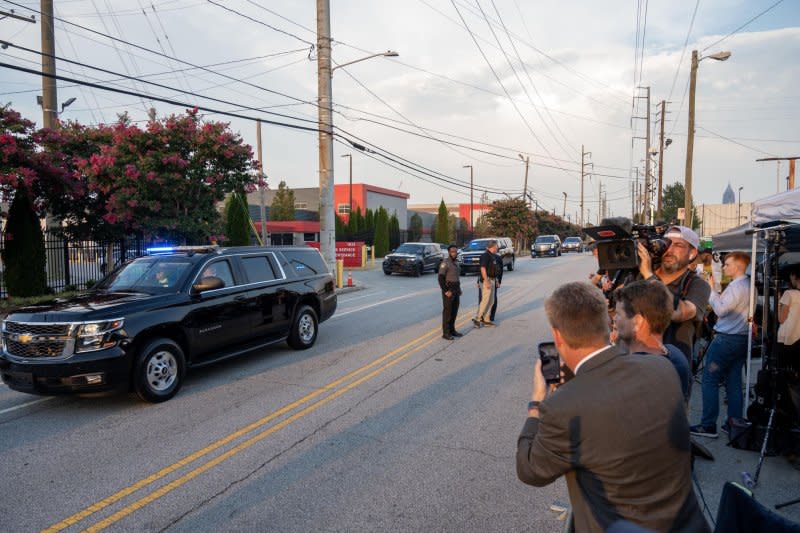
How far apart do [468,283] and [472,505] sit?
17.5 meters

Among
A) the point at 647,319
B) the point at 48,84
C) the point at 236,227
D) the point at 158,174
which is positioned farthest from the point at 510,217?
the point at 647,319

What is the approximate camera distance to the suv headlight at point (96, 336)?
558 cm

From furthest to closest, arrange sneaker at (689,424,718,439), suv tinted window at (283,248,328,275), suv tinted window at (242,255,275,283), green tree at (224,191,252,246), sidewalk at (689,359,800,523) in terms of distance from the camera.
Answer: green tree at (224,191,252,246), suv tinted window at (283,248,328,275), suv tinted window at (242,255,275,283), sneaker at (689,424,718,439), sidewalk at (689,359,800,523)

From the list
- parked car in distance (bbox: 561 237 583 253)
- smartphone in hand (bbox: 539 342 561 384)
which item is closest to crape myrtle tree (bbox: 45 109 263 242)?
smartphone in hand (bbox: 539 342 561 384)

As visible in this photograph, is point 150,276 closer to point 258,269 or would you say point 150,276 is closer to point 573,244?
point 258,269

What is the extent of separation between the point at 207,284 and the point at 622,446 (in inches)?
238

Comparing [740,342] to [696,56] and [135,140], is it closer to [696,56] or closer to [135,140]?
[135,140]

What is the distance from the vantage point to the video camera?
4570 millimetres

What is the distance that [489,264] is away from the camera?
10.9 metres

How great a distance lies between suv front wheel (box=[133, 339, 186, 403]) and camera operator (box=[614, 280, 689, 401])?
5.09 meters

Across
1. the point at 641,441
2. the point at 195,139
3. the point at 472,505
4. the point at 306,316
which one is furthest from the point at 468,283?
the point at 641,441

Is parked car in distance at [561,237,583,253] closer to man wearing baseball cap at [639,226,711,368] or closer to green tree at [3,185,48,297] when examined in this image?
green tree at [3,185,48,297]

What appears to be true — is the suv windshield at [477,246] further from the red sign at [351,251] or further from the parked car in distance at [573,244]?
the parked car in distance at [573,244]

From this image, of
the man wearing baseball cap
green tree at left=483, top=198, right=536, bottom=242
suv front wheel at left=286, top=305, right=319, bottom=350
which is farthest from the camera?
green tree at left=483, top=198, right=536, bottom=242
